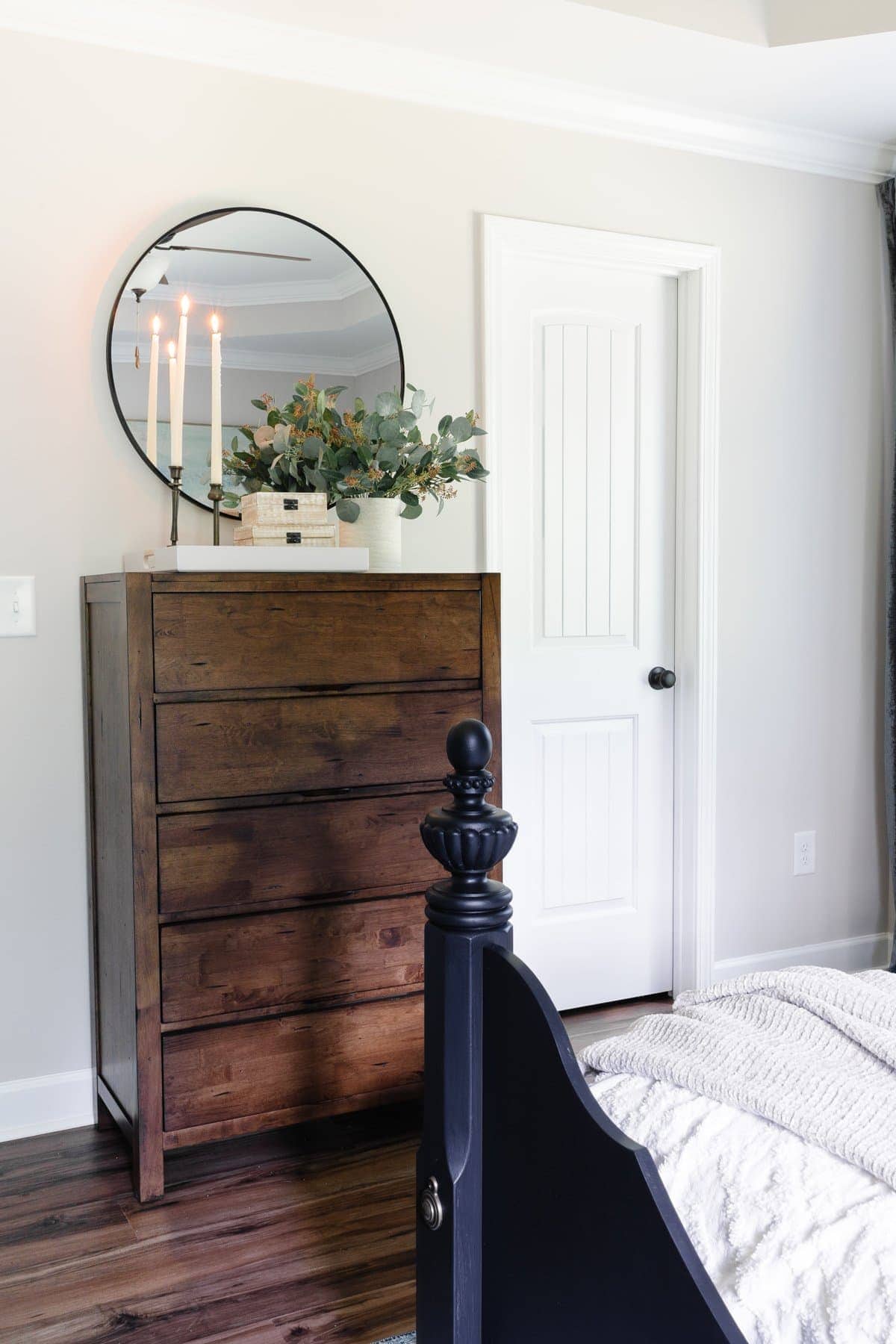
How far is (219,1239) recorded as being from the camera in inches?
79.1

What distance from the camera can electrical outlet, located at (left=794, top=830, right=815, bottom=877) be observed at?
3383 millimetres

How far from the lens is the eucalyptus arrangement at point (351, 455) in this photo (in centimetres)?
229

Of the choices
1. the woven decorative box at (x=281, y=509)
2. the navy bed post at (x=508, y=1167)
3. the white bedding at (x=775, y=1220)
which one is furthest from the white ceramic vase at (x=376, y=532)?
the white bedding at (x=775, y=1220)

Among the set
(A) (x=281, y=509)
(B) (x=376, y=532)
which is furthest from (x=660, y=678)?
(A) (x=281, y=509)

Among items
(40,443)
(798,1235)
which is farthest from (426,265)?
(798,1235)

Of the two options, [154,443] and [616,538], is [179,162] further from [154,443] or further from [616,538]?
[616,538]

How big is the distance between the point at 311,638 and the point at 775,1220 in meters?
1.42

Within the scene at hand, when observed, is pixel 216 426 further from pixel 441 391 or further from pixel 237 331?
pixel 441 391

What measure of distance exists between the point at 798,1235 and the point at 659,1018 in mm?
452

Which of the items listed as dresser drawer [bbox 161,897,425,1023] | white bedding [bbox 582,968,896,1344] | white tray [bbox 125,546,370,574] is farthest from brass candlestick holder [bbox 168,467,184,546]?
white bedding [bbox 582,968,896,1344]

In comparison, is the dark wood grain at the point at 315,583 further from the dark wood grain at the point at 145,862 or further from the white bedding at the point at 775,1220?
the white bedding at the point at 775,1220

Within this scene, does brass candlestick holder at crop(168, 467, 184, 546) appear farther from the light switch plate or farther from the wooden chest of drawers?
the light switch plate

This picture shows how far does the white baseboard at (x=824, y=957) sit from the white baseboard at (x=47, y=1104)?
68.1 inches

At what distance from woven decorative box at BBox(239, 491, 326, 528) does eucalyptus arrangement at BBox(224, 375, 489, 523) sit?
0.09 metres
